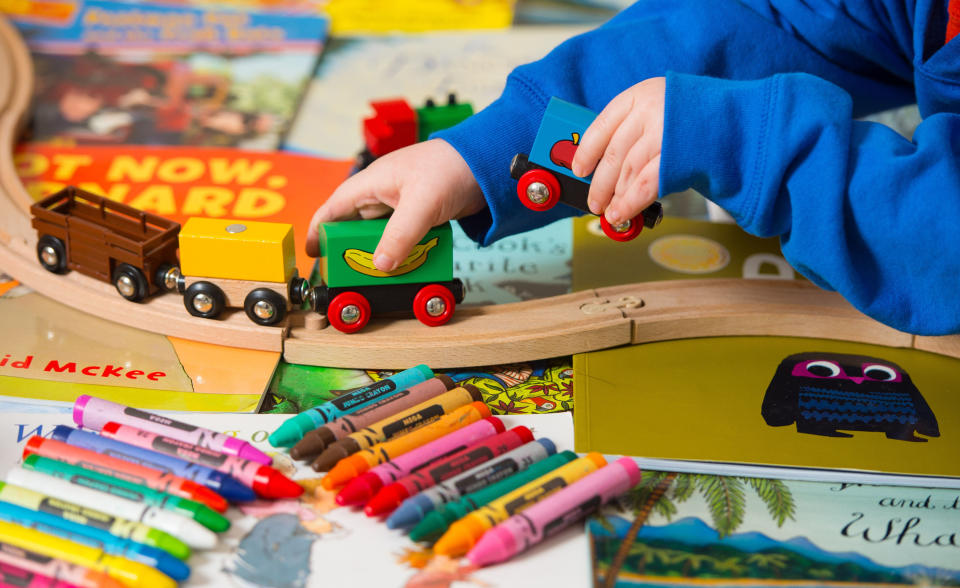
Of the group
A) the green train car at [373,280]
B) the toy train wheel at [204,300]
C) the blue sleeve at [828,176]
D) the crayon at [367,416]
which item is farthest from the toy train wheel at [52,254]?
the blue sleeve at [828,176]

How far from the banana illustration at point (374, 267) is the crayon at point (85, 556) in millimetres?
318

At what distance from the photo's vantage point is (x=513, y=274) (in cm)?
97

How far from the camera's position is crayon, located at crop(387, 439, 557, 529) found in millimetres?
603

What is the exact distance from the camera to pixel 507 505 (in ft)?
1.98

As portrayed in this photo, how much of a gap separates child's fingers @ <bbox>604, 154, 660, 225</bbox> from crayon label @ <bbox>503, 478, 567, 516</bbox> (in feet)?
0.72

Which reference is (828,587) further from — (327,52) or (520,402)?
(327,52)

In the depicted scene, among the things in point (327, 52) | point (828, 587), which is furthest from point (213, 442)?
point (327, 52)

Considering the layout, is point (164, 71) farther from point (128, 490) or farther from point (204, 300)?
point (128, 490)

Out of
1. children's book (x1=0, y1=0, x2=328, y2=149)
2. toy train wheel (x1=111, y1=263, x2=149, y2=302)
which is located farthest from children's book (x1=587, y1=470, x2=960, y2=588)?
children's book (x1=0, y1=0, x2=328, y2=149)

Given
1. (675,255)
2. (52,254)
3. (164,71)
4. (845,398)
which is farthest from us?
(164,71)

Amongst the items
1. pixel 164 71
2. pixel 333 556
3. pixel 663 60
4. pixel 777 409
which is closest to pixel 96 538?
pixel 333 556

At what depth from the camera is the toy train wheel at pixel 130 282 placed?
2.70ft

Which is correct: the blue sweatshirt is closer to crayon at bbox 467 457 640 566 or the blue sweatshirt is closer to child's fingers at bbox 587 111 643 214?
child's fingers at bbox 587 111 643 214

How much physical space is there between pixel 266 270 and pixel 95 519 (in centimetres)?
27
